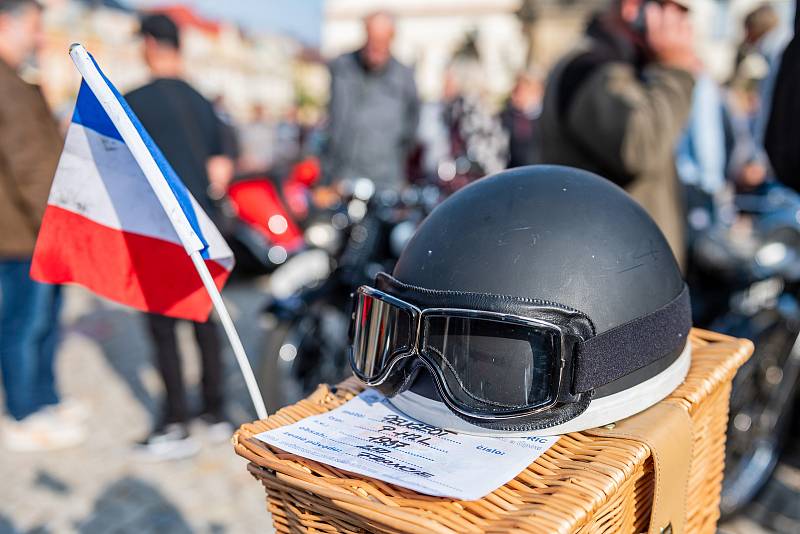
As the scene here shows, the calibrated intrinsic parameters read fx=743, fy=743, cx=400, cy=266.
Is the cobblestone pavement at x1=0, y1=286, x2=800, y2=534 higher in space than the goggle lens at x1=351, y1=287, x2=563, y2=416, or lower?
lower

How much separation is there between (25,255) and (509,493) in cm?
323

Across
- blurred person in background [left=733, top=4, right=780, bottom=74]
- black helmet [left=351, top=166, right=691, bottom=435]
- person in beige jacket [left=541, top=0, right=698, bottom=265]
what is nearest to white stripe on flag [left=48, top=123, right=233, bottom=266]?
black helmet [left=351, top=166, right=691, bottom=435]

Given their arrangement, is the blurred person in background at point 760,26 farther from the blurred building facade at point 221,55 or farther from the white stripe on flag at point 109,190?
the blurred building facade at point 221,55

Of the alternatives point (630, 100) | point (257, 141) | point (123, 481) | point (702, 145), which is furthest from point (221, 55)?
point (630, 100)

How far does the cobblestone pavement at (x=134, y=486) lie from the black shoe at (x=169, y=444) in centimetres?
5

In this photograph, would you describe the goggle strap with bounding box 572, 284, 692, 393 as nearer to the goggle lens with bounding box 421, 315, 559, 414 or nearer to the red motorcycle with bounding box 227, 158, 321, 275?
the goggle lens with bounding box 421, 315, 559, 414

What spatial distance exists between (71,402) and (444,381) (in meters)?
3.47

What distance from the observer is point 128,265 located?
1540 millimetres

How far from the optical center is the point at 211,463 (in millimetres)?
3514

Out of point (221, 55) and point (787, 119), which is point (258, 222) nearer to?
point (787, 119)

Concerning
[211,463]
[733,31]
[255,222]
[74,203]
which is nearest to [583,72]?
[74,203]

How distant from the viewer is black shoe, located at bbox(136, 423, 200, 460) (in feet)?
11.6

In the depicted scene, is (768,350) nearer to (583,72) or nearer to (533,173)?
(583,72)

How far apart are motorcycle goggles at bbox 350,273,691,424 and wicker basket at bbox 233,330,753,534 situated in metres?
0.09
